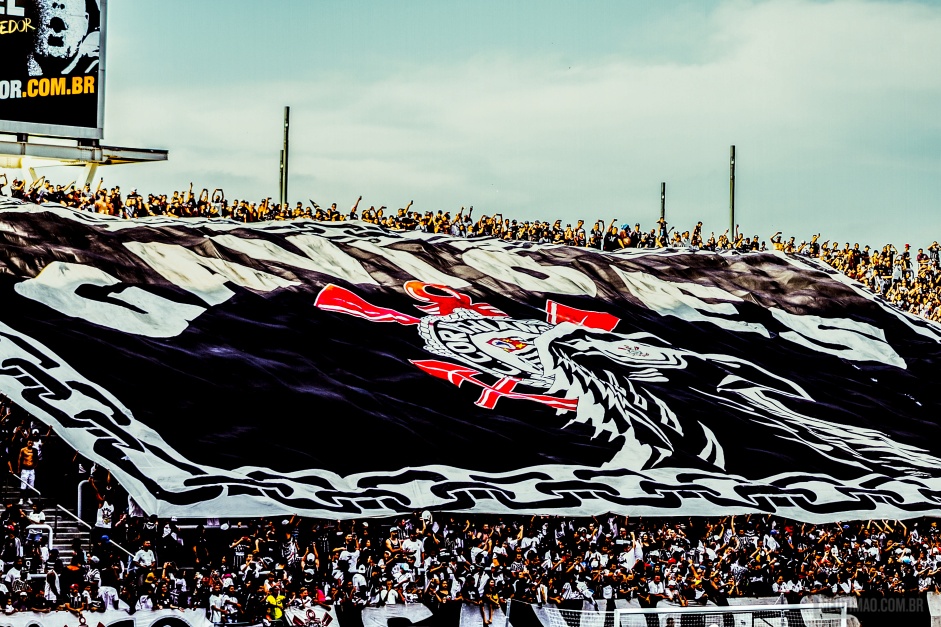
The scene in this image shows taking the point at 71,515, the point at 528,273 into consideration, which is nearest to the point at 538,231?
the point at 528,273

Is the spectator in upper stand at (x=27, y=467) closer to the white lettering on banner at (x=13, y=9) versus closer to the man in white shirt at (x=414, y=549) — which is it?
the man in white shirt at (x=414, y=549)

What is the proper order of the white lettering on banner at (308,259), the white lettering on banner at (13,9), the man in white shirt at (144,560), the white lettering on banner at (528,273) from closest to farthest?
the man in white shirt at (144,560) → the white lettering on banner at (308,259) → the white lettering on banner at (13,9) → the white lettering on banner at (528,273)

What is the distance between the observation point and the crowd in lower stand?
20531 millimetres

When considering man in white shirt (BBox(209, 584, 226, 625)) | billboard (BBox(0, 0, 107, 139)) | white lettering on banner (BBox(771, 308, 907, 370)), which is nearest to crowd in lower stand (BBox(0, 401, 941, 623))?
man in white shirt (BBox(209, 584, 226, 625))

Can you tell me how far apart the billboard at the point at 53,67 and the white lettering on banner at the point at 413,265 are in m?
7.95

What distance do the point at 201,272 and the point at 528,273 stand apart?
8.59 m

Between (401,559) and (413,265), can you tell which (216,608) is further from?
(413,265)

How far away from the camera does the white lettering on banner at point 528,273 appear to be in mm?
32281

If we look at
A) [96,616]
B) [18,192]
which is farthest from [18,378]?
[18,192]

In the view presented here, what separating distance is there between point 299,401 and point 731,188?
29434 millimetres

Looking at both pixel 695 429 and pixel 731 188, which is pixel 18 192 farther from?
pixel 731 188

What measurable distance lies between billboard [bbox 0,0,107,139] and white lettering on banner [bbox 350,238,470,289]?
7952 millimetres

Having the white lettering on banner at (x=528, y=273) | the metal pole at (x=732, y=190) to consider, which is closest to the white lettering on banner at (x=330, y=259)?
the white lettering on banner at (x=528, y=273)

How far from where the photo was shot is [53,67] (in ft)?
106
